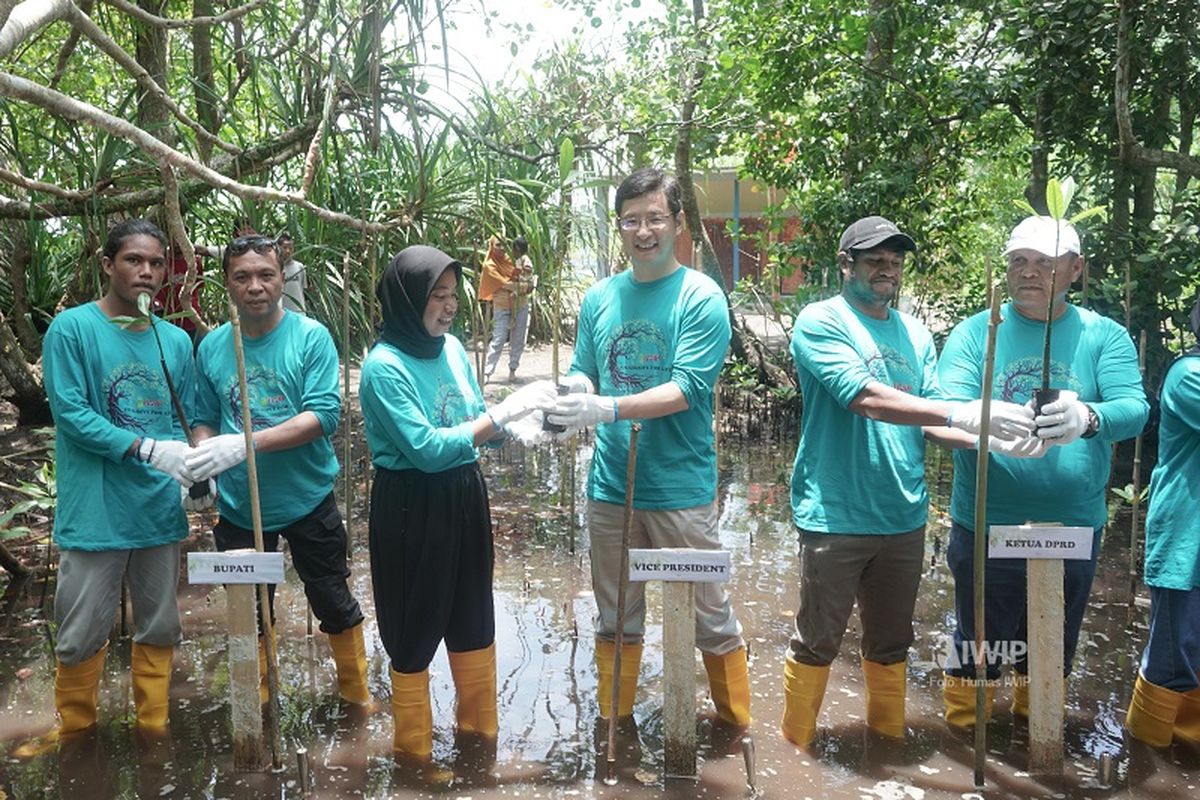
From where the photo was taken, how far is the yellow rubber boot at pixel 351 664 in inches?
142

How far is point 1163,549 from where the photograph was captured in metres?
3.18

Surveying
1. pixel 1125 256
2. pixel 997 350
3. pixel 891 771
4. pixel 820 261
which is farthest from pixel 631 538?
pixel 820 261

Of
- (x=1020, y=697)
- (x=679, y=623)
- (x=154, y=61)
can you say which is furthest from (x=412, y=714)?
(x=154, y=61)

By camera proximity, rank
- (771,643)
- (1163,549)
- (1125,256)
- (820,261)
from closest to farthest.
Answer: (1163,549) → (771,643) → (1125,256) → (820,261)

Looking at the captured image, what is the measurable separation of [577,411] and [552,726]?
1.18m

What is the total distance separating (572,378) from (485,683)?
1.02m

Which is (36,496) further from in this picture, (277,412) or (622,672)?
(622,672)

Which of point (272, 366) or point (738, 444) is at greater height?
point (272, 366)

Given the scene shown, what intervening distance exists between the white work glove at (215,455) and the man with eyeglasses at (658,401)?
1.03 meters

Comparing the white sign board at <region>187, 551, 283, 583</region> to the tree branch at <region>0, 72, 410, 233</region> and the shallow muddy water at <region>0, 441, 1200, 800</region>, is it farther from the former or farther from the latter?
the tree branch at <region>0, 72, 410, 233</region>

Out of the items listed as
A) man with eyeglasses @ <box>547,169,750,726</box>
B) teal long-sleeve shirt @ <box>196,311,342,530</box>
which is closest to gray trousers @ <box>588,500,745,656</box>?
man with eyeglasses @ <box>547,169,750,726</box>

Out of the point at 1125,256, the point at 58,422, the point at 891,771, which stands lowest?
the point at 891,771

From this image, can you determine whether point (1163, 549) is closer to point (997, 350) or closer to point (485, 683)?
point (997, 350)

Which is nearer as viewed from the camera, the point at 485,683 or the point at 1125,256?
the point at 485,683
